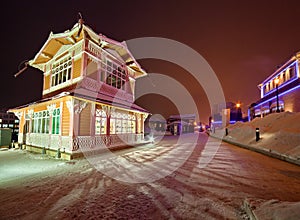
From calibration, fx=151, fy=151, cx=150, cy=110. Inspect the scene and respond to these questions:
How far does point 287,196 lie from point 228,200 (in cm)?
154

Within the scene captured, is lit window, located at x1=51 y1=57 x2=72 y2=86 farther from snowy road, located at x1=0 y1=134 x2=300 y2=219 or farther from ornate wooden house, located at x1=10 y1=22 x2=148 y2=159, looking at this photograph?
snowy road, located at x1=0 y1=134 x2=300 y2=219

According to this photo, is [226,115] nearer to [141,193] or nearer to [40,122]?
[40,122]

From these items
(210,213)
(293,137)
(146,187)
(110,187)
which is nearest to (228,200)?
(210,213)

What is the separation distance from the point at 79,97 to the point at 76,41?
5.88 meters

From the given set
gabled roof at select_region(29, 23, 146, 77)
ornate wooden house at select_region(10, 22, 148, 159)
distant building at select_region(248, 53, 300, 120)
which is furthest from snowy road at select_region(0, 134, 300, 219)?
distant building at select_region(248, 53, 300, 120)

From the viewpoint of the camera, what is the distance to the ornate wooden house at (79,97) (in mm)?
9394

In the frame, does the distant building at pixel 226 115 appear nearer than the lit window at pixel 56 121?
No

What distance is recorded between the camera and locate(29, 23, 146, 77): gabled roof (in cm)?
1098

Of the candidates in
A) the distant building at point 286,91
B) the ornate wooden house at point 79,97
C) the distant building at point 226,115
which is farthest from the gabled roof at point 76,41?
the distant building at point 226,115

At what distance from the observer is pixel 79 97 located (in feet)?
27.9

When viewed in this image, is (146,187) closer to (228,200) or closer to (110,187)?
(110,187)

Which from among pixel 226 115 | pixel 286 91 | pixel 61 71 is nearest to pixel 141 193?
pixel 61 71

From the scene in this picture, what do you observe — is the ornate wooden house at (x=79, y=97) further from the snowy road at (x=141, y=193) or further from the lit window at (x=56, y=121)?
the snowy road at (x=141, y=193)

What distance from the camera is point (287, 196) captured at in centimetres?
380
